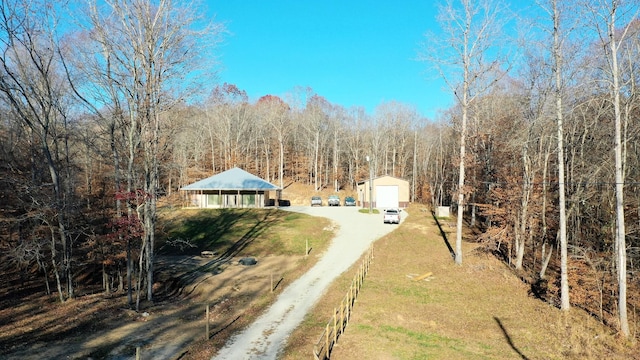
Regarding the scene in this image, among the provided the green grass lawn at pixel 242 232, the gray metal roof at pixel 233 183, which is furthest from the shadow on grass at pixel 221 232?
the gray metal roof at pixel 233 183

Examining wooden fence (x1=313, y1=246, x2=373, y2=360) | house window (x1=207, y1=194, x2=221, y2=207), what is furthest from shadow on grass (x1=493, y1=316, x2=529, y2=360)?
house window (x1=207, y1=194, x2=221, y2=207)

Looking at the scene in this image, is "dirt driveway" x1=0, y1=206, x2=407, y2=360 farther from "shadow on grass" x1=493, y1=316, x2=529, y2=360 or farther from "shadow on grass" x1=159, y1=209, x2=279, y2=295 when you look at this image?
"shadow on grass" x1=493, y1=316, x2=529, y2=360

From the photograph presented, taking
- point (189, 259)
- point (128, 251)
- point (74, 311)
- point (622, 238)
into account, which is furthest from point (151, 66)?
point (622, 238)

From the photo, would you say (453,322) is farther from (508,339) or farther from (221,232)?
(221,232)

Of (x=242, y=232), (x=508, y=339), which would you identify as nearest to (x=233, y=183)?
(x=242, y=232)

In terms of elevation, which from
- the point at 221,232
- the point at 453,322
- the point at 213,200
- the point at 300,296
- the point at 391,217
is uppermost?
the point at 213,200

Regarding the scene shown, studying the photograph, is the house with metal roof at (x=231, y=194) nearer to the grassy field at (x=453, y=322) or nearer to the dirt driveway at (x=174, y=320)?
the dirt driveway at (x=174, y=320)

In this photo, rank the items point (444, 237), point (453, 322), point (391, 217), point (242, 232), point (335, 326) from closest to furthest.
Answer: point (335, 326) → point (453, 322) → point (444, 237) → point (242, 232) → point (391, 217)

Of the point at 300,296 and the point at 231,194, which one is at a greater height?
the point at 231,194
